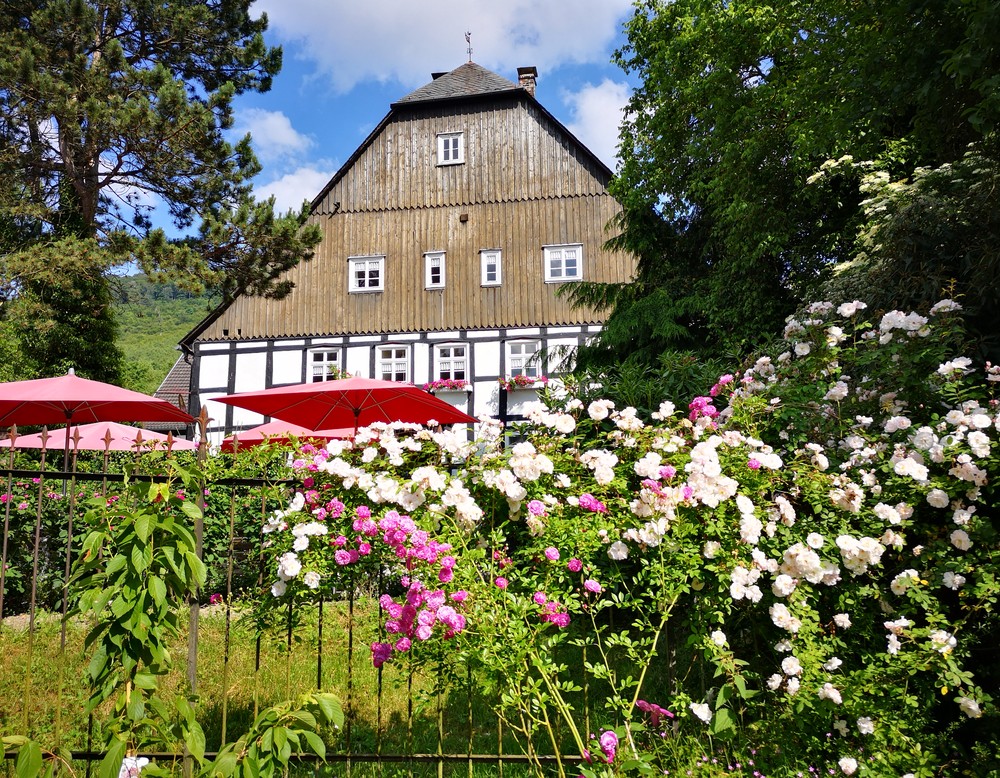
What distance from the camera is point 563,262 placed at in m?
17.5

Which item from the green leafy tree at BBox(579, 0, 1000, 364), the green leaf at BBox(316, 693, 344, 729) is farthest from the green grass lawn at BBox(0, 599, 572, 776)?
the green leafy tree at BBox(579, 0, 1000, 364)

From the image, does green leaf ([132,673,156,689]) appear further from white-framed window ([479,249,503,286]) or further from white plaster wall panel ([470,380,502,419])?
white-framed window ([479,249,503,286])

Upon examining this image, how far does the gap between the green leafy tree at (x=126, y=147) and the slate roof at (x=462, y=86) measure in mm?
5004

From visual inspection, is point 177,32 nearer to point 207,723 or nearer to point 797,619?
point 207,723

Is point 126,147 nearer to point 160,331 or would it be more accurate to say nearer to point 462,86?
point 462,86

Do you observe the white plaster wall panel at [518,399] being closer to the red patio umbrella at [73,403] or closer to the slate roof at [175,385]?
the slate roof at [175,385]

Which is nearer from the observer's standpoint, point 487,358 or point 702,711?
point 702,711

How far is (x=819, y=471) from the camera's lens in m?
2.94

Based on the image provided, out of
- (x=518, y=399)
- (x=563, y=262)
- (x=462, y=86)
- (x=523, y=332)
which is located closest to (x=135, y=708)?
(x=518, y=399)

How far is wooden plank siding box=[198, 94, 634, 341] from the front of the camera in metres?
17.5

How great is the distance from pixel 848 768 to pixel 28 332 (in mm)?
16765

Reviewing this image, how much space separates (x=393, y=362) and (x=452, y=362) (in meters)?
1.44

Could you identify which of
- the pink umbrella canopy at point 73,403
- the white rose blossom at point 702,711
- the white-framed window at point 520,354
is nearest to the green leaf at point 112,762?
the white rose blossom at point 702,711

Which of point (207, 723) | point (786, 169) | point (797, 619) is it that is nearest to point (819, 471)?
point (797, 619)
